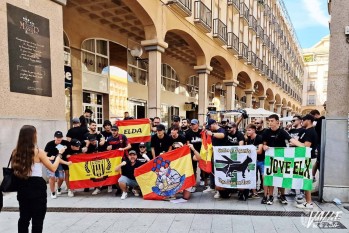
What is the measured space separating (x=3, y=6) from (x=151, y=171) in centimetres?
518

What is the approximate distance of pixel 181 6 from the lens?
12.3m

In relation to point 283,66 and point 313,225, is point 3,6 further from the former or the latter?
point 283,66

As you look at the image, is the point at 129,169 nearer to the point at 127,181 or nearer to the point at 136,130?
the point at 127,181

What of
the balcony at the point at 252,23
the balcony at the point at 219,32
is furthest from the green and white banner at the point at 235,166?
the balcony at the point at 252,23

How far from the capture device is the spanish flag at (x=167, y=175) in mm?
5875

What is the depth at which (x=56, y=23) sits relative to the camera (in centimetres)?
759

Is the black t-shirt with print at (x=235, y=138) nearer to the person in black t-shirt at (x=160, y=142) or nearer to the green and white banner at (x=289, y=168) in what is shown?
the green and white banner at (x=289, y=168)

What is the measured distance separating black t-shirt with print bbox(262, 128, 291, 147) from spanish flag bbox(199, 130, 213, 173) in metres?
1.28

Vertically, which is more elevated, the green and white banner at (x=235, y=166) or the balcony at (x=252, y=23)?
the balcony at (x=252, y=23)

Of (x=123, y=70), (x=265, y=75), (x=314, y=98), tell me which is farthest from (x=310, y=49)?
(x=123, y=70)

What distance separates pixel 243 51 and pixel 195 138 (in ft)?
56.0

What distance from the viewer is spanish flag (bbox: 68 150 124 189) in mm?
6430

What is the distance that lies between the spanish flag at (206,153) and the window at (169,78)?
1303cm

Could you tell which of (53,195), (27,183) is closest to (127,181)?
(53,195)
